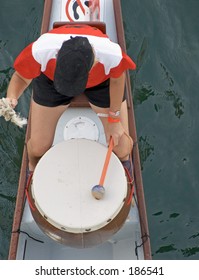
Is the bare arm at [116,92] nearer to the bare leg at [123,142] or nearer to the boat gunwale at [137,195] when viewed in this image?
the bare leg at [123,142]

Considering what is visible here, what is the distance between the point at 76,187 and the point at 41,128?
0.64 m

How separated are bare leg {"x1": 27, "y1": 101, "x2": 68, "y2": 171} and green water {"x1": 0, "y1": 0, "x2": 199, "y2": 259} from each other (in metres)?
0.96

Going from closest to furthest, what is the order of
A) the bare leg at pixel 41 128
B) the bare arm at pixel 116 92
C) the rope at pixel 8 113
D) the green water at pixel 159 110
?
the rope at pixel 8 113 < the bare arm at pixel 116 92 < the bare leg at pixel 41 128 < the green water at pixel 159 110

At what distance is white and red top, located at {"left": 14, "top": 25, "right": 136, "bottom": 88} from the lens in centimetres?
277

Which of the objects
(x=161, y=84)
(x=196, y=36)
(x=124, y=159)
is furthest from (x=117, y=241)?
(x=196, y=36)

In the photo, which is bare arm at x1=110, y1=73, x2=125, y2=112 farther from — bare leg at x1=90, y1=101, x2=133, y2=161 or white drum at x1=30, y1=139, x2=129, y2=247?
white drum at x1=30, y1=139, x2=129, y2=247

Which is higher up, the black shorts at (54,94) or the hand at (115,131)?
the black shorts at (54,94)

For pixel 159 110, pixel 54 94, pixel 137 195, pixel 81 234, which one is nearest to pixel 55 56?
pixel 54 94

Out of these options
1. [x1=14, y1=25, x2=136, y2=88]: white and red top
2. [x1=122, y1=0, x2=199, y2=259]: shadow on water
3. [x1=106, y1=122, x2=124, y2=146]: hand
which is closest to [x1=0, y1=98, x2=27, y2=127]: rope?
[x1=14, y1=25, x2=136, y2=88]: white and red top

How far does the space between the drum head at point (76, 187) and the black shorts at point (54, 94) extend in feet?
1.06

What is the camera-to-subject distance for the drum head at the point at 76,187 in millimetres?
2762

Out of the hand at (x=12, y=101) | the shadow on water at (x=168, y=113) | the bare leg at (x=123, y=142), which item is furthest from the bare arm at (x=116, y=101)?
the shadow on water at (x=168, y=113)
